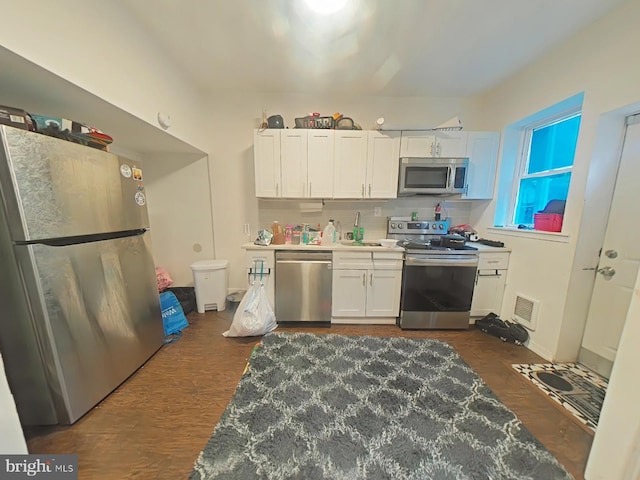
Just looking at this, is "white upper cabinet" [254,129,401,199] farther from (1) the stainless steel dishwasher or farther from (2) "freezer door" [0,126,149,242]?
(2) "freezer door" [0,126,149,242]

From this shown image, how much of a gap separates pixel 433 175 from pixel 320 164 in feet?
4.57

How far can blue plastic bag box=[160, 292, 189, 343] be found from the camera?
2385 mm

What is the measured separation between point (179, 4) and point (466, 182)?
10.6 feet

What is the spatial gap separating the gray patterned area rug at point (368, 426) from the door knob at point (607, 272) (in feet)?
4.57

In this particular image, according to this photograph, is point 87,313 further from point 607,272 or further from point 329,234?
point 607,272

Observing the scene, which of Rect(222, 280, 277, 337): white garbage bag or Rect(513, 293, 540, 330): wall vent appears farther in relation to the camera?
Rect(222, 280, 277, 337): white garbage bag

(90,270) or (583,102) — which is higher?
(583,102)

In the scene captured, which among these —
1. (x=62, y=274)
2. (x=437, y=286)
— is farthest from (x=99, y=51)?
(x=437, y=286)

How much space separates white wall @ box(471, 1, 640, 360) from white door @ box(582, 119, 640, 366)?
9 centimetres

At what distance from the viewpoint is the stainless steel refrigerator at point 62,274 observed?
47.9 inches

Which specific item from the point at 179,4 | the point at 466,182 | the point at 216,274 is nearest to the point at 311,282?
the point at 216,274

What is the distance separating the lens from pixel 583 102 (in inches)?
74.6

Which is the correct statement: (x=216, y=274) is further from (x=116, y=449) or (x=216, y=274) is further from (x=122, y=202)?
(x=116, y=449)

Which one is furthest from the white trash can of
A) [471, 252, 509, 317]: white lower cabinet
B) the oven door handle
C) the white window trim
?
the white window trim
